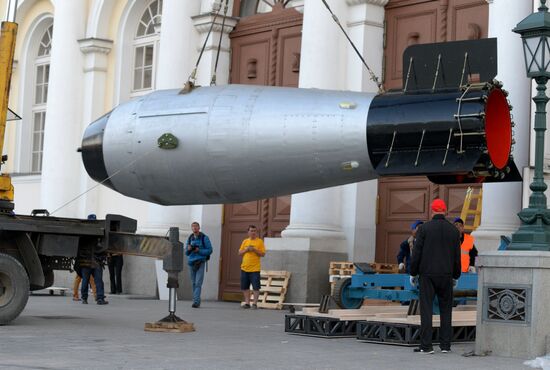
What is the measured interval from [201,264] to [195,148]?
907 cm

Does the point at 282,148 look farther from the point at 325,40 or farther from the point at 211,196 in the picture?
the point at 325,40

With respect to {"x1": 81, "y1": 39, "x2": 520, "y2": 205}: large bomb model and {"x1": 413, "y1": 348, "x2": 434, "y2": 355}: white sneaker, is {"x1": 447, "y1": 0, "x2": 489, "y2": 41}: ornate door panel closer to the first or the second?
{"x1": 81, "y1": 39, "x2": 520, "y2": 205}: large bomb model

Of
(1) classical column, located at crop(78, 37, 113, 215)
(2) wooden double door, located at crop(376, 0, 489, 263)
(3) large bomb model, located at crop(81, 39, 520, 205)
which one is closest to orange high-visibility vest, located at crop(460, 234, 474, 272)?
(2) wooden double door, located at crop(376, 0, 489, 263)

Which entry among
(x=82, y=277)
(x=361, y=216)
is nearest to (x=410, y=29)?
→ (x=361, y=216)

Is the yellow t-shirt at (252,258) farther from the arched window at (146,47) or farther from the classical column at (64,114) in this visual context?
the classical column at (64,114)

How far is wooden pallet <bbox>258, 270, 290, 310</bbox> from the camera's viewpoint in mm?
22438

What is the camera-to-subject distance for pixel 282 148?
13734 millimetres

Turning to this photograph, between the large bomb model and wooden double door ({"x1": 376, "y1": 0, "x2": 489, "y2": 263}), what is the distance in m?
7.61

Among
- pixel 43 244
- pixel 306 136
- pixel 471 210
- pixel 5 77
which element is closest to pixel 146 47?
pixel 471 210

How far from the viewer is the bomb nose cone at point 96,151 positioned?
15.4m

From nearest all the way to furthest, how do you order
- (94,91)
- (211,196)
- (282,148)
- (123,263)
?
(282,148), (211,196), (123,263), (94,91)

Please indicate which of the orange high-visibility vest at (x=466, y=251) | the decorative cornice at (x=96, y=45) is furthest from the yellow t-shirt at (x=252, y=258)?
the decorative cornice at (x=96, y=45)

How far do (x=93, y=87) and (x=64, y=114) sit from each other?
1076mm

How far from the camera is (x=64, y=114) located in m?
30.2
